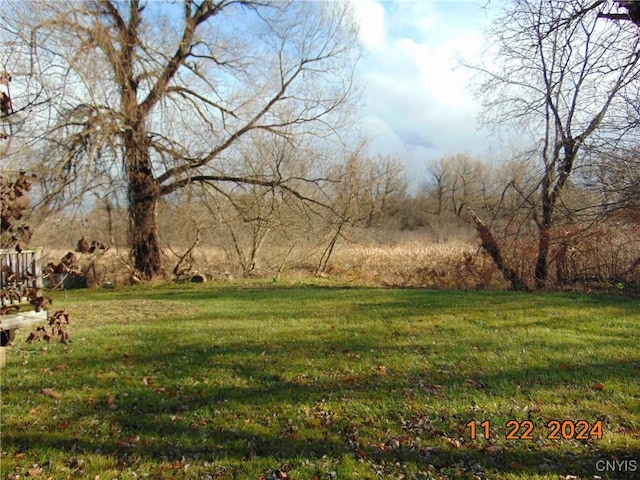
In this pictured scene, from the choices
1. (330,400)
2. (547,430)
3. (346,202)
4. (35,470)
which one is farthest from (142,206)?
(547,430)

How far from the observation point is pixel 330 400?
394 centimetres

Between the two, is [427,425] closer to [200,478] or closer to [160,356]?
[200,478]

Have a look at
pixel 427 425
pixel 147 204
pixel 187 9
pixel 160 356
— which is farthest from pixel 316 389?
pixel 187 9

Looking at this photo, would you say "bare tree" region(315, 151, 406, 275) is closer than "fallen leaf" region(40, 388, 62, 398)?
No

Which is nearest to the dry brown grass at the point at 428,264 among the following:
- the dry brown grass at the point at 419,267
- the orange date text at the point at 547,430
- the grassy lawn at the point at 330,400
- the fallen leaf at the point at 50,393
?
the dry brown grass at the point at 419,267

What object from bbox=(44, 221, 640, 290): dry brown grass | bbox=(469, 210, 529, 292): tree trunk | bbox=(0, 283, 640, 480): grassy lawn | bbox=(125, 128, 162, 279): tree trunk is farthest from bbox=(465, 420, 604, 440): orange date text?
bbox=(125, 128, 162, 279): tree trunk

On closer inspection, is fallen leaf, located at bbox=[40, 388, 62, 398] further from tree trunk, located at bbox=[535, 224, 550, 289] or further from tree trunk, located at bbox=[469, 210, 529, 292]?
tree trunk, located at bbox=[535, 224, 550, 289]

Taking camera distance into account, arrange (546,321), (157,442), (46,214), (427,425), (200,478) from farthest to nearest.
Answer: (46,214) < (546,321) < (427,425) < (157,442) < (200,478)

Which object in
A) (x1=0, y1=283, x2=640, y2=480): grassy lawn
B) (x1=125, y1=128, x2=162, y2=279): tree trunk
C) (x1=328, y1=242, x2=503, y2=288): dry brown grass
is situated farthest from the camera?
(x1=125, y1=128, x2=162, y2=279): tree trunk

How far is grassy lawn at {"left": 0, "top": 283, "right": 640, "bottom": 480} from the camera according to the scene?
117 inches

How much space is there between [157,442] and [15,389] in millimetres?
2061

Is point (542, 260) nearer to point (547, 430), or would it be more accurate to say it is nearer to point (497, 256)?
point (497, 256)

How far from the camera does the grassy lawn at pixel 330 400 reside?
2.96 m

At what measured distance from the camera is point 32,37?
396 inches
